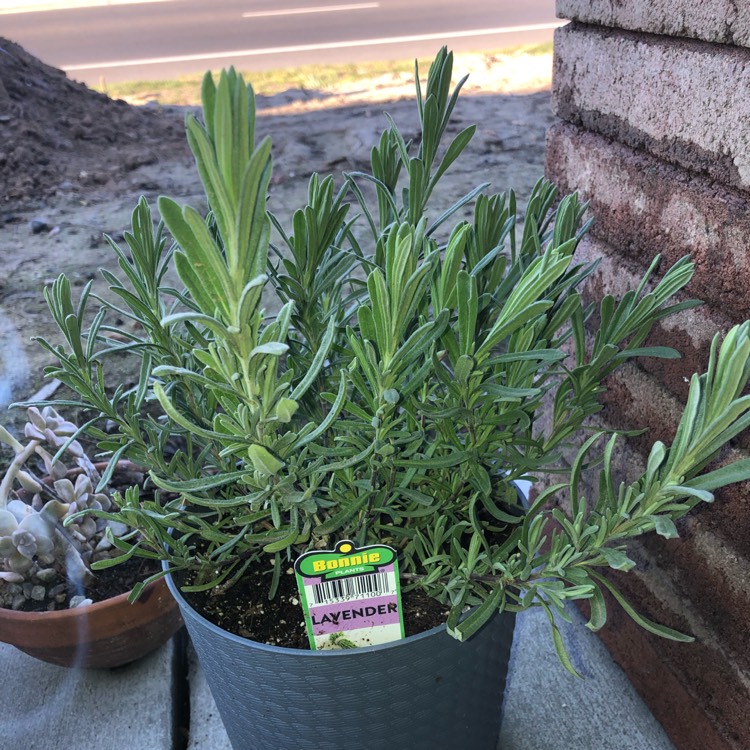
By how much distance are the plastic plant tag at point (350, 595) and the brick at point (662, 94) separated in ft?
2.01

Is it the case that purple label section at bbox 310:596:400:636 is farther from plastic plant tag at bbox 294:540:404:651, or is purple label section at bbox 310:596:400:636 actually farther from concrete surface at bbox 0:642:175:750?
concrete surface at bbox 0:642:175:750

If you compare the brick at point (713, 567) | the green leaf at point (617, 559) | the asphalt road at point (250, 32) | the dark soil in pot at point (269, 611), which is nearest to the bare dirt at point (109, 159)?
the dark soil in pot at point (269, 611)

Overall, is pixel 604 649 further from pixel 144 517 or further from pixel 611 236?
pixel 144 517

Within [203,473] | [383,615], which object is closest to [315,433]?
[383,615]

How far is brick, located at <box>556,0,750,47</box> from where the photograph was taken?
823 mm

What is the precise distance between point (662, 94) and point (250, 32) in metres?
9.07

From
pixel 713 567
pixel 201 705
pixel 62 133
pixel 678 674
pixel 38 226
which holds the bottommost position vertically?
pixel 201 705

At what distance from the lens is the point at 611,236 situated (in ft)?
3.67

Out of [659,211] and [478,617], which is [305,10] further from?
[478,617]

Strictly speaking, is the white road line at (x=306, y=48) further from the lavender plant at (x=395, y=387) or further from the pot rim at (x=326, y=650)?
the pot rim at (x=326, y=650)

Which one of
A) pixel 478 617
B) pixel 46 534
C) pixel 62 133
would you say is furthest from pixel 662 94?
pixel 62 133

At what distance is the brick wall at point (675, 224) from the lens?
2.89 ft

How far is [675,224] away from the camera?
3.20ft

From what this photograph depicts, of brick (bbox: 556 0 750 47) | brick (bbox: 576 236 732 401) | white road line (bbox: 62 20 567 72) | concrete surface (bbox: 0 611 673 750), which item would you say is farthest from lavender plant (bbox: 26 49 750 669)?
white road line (bbox: 62 20 567 72)
